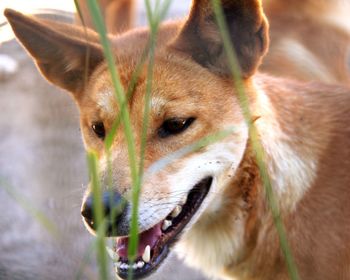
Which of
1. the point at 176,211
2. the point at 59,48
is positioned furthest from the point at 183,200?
the point at 59,48

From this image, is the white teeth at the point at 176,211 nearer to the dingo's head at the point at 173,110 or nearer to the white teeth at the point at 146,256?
the dingo's head at the point at 173,110

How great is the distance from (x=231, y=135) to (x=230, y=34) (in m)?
0.36

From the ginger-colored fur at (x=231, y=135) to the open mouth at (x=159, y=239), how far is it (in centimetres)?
4

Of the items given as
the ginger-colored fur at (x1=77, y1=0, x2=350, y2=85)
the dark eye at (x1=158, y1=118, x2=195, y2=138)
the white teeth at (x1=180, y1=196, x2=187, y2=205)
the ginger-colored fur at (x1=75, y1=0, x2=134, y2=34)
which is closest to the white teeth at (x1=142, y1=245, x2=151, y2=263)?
the white teeth at (x1=180, y1=196, x2=187, y2=205)

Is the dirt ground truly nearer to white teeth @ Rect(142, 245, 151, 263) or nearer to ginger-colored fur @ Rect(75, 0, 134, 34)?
white teeth @ Rect(142, 245, 151, 263)

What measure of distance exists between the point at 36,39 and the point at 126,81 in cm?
40

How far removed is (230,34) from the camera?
2557 mm

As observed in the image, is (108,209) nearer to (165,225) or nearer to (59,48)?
(165,225)

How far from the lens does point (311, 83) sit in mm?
2938

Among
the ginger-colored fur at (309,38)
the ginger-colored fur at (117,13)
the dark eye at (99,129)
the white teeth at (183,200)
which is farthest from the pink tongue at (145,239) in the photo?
the ginger-colored fur at (117,13)

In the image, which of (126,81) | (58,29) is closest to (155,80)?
(126,81)

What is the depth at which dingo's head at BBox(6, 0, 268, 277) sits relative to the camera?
2.43 meters

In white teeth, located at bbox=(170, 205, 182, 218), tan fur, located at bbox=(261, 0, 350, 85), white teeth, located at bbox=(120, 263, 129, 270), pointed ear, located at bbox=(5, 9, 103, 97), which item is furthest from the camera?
tan fur, located at bbox=(261, 0, 350, 85)

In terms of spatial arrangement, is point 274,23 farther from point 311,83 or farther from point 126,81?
point 126,81
